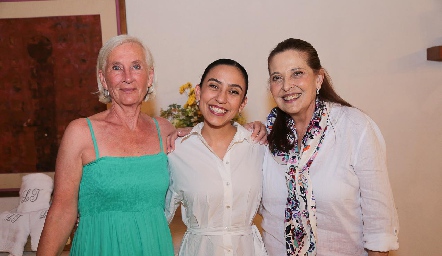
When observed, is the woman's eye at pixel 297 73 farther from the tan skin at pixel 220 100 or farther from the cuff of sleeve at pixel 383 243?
the cuff of sleeve at pixel 383 243

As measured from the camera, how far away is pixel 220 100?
186 cm

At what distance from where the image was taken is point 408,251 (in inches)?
122

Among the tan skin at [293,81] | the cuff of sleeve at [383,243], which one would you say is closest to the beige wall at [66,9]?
the tan skin at [293,81]

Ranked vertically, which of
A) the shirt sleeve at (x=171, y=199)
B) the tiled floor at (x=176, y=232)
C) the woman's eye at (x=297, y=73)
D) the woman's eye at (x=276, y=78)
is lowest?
the tiled floor at (x=176, y=232)

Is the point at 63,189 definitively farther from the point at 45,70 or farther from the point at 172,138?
the point at 45,70

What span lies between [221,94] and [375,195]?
2.44 feet

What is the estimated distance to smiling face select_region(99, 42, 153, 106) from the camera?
181 centimetres

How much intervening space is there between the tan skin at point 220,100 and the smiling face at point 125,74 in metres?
0.29

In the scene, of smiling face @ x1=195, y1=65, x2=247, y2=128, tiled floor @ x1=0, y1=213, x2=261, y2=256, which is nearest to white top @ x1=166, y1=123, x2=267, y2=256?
smiling face @ x1=195, y1=65, x2=247, y2=128

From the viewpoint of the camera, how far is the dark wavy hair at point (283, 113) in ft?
5.99

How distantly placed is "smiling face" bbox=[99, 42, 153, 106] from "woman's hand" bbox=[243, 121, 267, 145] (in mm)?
548

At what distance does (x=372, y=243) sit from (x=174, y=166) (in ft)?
2.86

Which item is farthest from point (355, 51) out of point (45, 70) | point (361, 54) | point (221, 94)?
point (45, 70)

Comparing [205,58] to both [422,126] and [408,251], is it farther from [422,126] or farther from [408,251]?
[408,251]
